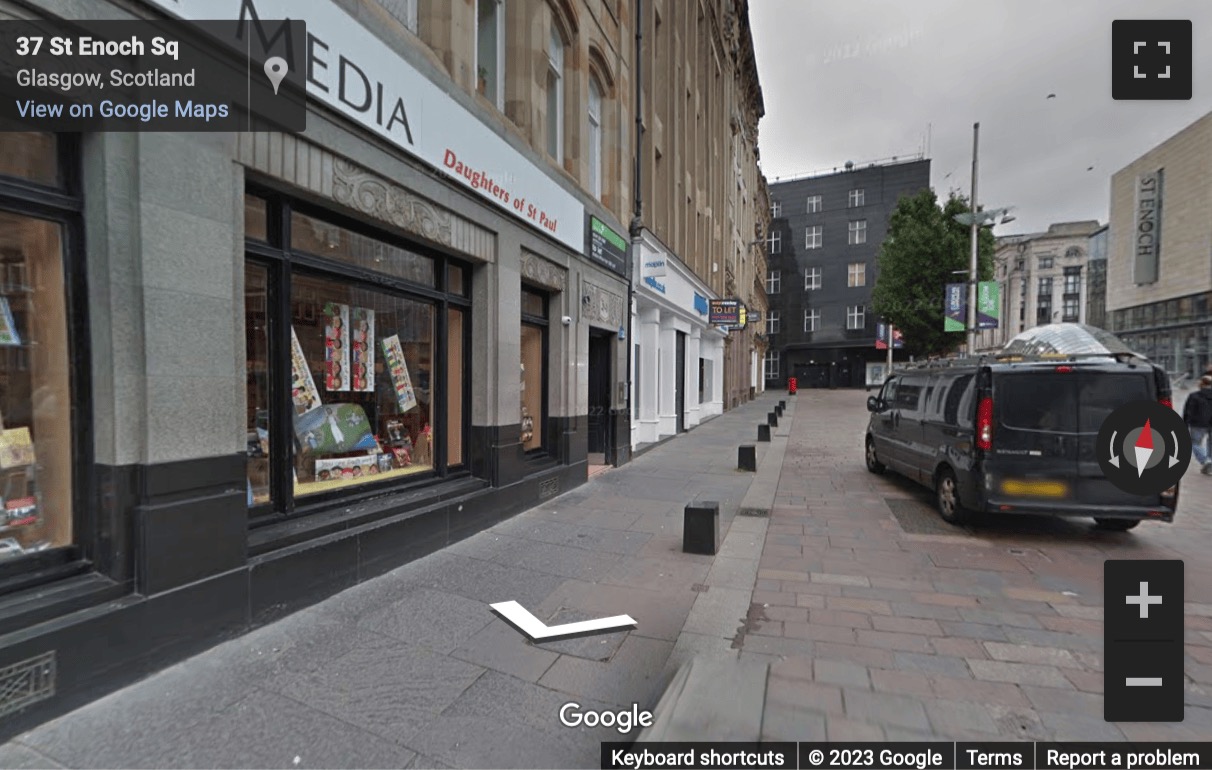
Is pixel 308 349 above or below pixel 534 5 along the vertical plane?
below

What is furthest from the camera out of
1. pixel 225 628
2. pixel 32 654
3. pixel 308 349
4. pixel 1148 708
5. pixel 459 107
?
pixel 459 107

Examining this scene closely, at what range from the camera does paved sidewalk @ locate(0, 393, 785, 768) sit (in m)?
2.36

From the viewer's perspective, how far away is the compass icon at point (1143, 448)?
4.38 metres

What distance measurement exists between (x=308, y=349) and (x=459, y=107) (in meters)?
2.95

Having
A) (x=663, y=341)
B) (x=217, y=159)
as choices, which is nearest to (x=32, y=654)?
(x=217, y=159)

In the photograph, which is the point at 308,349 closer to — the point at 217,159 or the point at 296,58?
the point at 217,159

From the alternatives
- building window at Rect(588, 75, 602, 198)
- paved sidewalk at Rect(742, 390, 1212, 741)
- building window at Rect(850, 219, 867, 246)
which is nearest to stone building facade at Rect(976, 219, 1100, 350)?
building window at Rect(850, 219, 867, 246)

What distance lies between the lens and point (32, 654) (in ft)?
8.11

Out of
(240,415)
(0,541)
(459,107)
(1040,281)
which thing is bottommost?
(0,541)

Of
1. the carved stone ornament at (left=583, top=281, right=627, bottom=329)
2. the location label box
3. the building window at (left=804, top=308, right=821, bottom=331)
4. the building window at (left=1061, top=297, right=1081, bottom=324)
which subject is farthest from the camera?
the building window at (left=1061, top=297, right=1081, bottom=324)

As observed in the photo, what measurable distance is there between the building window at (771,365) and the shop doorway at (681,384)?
1399 inches

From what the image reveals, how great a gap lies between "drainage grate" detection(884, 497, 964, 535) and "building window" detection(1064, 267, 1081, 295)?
92602 mm

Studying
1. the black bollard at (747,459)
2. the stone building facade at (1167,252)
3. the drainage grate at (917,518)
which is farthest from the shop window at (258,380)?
the stone building facade at (1167,252)

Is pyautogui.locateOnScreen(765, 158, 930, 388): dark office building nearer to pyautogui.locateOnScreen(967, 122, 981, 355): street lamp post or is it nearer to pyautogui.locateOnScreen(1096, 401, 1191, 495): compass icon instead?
pyautogui.locateOnScreen(967, 122, 981, 355): street lamp post
